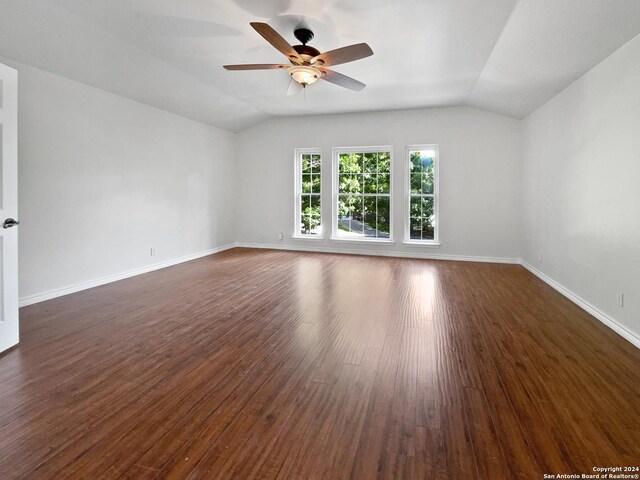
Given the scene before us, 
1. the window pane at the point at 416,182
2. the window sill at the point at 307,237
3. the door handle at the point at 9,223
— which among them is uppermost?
the window pane at the point at 416,182

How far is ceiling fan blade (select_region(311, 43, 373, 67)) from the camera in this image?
2906 mm

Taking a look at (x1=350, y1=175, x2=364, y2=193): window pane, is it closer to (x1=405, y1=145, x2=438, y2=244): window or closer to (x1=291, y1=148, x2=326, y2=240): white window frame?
(x1=291, y1=148, x2=326, y2=240): white window frame

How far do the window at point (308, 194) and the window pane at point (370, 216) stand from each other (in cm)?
97

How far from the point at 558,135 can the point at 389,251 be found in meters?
3.36

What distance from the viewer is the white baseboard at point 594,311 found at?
9.12 ft

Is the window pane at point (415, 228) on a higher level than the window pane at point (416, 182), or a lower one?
lower

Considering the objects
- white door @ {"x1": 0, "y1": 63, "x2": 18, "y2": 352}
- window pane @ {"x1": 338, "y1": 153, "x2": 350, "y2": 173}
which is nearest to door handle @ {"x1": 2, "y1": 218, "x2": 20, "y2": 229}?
white door @ {"x1": 0, "y1": 63, "x2": 18, "y2": 352}

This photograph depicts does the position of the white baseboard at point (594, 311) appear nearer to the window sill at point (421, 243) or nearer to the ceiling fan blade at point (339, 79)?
the window sill at point (421, 243)

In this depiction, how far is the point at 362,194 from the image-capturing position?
701 centimetres

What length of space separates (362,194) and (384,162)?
763mm

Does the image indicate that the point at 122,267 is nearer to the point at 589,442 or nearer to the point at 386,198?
the point at 386,198

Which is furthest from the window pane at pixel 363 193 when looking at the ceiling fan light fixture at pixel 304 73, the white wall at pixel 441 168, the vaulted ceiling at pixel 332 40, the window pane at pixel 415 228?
the ceiling fan light fixture at pixel 304 73

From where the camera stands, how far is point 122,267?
490 cm

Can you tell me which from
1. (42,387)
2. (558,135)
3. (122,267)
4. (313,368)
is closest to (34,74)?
(122,267)
